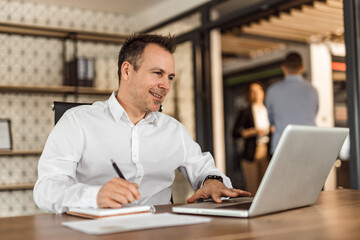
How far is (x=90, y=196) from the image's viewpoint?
1309mm

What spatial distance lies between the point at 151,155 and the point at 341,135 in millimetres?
796

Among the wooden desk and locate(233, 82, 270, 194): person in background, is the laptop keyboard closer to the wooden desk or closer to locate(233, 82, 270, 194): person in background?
the wooden desk

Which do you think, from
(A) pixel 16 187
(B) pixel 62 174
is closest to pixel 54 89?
(A) pixel 16 187

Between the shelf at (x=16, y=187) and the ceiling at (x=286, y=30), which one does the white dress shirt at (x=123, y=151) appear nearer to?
the shelf at (x=16, y=187)

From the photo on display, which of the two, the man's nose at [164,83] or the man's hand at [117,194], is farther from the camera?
the man's nose at [164,83]

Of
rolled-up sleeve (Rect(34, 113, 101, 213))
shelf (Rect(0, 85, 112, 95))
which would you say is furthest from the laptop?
shelf (Rect(0, 85, 112, 95))

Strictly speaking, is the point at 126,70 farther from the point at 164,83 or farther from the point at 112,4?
the point at 112,4

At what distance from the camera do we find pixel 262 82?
9.03 meters

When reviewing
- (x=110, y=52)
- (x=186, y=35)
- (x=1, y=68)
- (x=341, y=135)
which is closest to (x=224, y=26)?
(x=186, y=35)

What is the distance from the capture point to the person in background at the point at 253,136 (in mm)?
5453

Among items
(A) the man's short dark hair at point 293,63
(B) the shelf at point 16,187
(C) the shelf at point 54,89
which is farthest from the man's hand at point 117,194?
(C) the shelf at point 54,89

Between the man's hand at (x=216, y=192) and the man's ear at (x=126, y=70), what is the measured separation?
641 mm

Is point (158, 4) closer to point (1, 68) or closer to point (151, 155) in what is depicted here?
point (1, 68)

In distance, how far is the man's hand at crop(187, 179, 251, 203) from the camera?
146 cm
